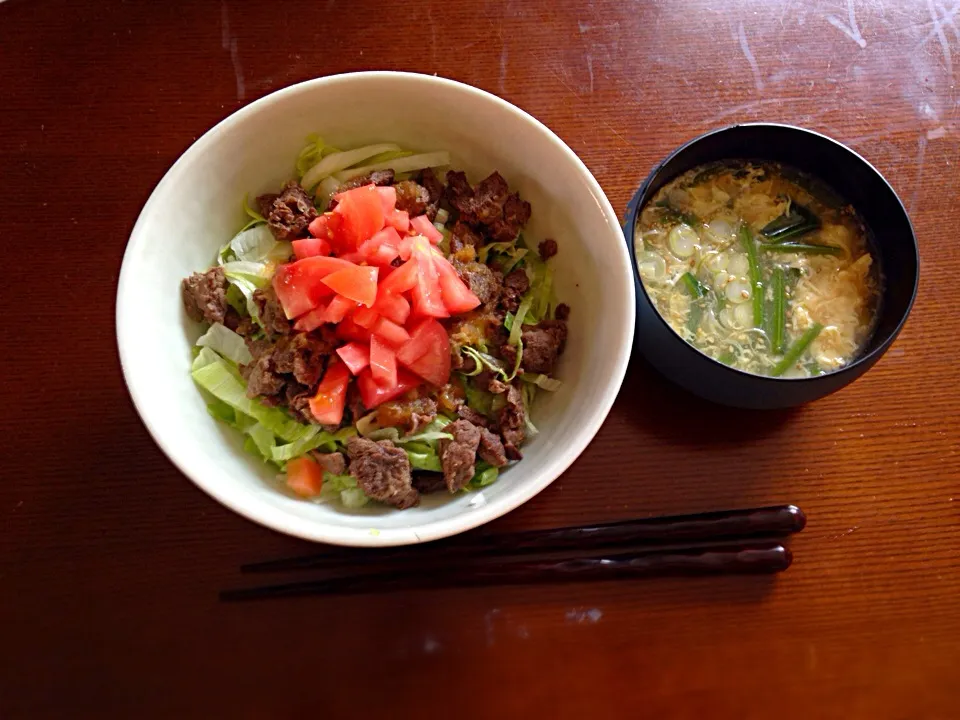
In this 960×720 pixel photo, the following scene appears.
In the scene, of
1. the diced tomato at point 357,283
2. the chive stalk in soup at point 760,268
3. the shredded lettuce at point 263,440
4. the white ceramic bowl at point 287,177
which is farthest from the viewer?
the chive stalk in soup at point 760,268

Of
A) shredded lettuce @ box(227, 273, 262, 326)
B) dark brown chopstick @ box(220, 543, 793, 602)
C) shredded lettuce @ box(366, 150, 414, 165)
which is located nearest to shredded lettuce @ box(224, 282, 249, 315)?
shredded lettuce @ box(227, 273, 262, 326)

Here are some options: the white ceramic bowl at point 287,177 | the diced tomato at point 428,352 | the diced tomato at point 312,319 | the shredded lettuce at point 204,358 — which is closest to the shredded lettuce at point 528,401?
the white ceramic bowl at point 287,177

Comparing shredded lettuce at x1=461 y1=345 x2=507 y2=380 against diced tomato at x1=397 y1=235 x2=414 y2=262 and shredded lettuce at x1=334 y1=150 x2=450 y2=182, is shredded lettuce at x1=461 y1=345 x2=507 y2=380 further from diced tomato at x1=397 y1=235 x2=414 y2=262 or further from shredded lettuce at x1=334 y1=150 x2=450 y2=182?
shredded lettuce at x1=334 y1=150 x2=450 y2=182

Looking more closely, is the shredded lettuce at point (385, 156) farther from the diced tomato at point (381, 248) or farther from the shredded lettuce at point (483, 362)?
the shredded lettuce at point (483, 362)

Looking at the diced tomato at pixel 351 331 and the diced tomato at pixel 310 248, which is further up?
the diced tomato at pixel 310 248

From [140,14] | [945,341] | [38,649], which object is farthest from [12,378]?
[945,341]

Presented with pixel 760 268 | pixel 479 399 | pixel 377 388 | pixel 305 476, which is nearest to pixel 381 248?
pixel 377 388
